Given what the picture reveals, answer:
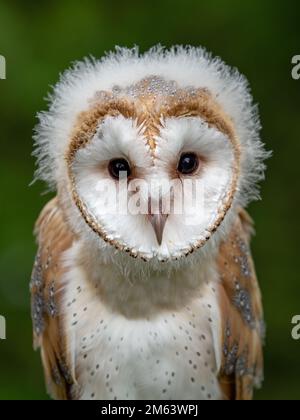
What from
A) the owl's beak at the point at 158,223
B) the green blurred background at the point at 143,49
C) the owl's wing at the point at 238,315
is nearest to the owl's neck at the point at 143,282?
the owl's wing at the point at 238,315

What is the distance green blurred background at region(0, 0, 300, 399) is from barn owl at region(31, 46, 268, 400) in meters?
0.82

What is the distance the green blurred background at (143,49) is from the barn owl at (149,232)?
82 centimetres

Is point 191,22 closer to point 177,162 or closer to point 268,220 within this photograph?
point 268,220

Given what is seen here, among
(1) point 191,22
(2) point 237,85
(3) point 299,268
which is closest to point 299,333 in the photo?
(3) point 299,268

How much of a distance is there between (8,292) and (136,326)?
121cm

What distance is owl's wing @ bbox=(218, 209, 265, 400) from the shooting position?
88.4 inches

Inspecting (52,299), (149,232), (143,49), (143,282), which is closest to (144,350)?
(143,282)

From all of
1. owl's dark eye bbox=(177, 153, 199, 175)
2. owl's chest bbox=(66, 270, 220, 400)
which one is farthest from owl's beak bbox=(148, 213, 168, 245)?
owl's chest bbox=(66, 270, 220, 400)

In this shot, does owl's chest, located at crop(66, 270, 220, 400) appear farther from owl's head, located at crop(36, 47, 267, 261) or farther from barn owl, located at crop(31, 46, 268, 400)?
owl's head, located at crop(36, 47, 267, 261)

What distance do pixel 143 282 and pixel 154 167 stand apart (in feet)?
1.41

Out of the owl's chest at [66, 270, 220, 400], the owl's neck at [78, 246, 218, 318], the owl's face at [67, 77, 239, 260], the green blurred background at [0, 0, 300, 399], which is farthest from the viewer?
the green blurred background at [0, 0, 300, 399]

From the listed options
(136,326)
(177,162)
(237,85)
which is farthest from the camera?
(136,326)

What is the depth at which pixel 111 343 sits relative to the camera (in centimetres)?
213

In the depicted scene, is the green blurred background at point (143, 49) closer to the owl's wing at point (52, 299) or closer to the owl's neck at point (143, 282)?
the owl's wing at point (52, 299)
